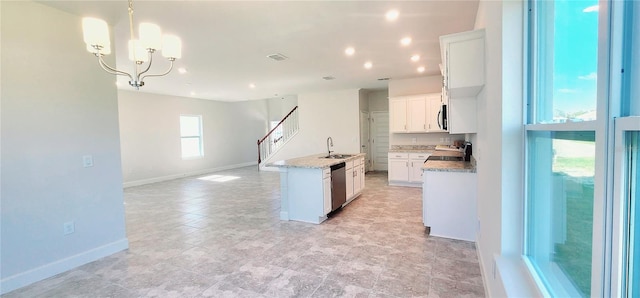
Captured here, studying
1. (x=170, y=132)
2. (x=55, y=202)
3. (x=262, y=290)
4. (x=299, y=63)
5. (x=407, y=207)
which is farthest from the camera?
(x=170, y=132)

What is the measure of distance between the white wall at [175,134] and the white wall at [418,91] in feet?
20.2

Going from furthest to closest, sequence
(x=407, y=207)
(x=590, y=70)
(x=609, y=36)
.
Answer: (x=407, y=207)
(x=590, y=70)
(x=609, y=36)

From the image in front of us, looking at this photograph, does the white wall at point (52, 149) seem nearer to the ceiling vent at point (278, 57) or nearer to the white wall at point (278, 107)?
the ceiling vent at point (278, 57)

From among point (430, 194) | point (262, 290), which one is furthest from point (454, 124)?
point (262, 290)

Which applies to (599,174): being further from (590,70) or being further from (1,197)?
(1,197)

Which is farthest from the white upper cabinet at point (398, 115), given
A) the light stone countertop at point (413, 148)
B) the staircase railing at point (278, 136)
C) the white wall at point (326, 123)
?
the staircase railing at point (278, 136)

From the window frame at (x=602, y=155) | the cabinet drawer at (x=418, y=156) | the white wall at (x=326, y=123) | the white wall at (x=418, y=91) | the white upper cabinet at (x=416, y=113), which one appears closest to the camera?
the window frame at (x=602, y=155)

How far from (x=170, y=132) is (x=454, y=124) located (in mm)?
7884

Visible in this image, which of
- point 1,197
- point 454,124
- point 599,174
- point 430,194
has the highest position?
point 454,124

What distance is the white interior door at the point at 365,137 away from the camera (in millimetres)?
8109

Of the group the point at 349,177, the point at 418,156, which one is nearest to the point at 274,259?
the point at 349,177

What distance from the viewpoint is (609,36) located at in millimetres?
740

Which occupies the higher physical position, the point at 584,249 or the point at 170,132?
the point at 170,132

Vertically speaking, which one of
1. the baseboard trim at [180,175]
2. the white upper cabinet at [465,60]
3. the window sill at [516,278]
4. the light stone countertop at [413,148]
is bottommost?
the baseboard trim at [180,175]
